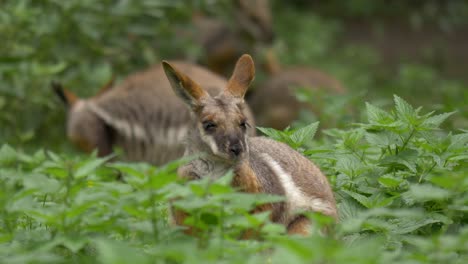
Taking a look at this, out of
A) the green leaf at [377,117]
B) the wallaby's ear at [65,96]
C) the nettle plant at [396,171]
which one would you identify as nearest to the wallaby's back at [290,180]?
the nettle plant at [396,171]

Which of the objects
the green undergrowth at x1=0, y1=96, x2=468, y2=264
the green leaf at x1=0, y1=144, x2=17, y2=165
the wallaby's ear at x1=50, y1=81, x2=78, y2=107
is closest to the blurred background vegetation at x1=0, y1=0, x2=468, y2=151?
the wallaby's ear at x1=50, y1=81, x2=78, y2=107

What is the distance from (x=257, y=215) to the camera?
11.1ft

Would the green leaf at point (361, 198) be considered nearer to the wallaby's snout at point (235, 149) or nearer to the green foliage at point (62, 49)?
the wallaby's snout at point (235, 149)

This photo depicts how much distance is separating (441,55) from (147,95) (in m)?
6.64

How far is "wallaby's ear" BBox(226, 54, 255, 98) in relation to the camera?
4375 mm

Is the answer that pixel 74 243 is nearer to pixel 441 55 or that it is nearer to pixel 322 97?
pixel 322 97

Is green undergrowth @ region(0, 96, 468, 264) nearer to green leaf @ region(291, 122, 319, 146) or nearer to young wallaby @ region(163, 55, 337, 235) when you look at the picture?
green leaf @ region(291, 122, 319, 146)

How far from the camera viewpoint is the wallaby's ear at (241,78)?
14.4ft

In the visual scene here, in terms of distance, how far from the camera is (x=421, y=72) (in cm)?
1225

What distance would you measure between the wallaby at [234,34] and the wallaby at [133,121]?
2.47 meters

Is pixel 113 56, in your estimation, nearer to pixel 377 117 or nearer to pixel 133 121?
pixel 133 121

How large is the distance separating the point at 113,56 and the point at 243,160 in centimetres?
518

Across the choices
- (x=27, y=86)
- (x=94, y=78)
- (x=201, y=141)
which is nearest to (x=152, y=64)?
(x=94, y=78)

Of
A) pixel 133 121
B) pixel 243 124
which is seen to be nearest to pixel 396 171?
pixel 243 124
